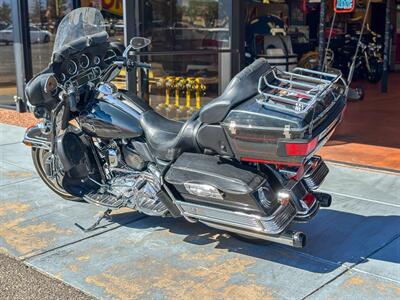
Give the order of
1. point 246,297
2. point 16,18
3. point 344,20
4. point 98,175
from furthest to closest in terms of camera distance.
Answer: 1. point 344,20
2. point 16,18
3. point 98,175
4. point 246,297

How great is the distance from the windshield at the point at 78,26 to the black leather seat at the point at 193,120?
40.5 inches

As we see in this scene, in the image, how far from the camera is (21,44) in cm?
1007

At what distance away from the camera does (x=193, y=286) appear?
363cm

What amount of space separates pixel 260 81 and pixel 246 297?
4.44 feet

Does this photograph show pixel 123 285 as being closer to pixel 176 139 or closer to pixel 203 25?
pixel 176 139

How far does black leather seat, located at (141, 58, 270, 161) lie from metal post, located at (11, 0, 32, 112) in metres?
6.41

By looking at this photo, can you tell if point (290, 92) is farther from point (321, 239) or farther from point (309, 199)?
point (321, 239)

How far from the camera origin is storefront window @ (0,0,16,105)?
1054 cm

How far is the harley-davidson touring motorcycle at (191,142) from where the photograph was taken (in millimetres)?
3553

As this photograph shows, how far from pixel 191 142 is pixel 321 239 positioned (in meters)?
1.28

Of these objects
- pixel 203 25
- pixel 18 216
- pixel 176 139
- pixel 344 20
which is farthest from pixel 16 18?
pixel 344 20

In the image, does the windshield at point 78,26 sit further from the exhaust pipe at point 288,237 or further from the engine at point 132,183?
the exhaust pipe at point 288,237

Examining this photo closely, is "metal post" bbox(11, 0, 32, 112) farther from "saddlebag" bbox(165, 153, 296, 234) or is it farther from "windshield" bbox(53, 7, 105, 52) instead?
"saddlebag" bbox(165, 153, 296, 234)

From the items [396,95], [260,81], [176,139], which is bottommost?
[396,95]
